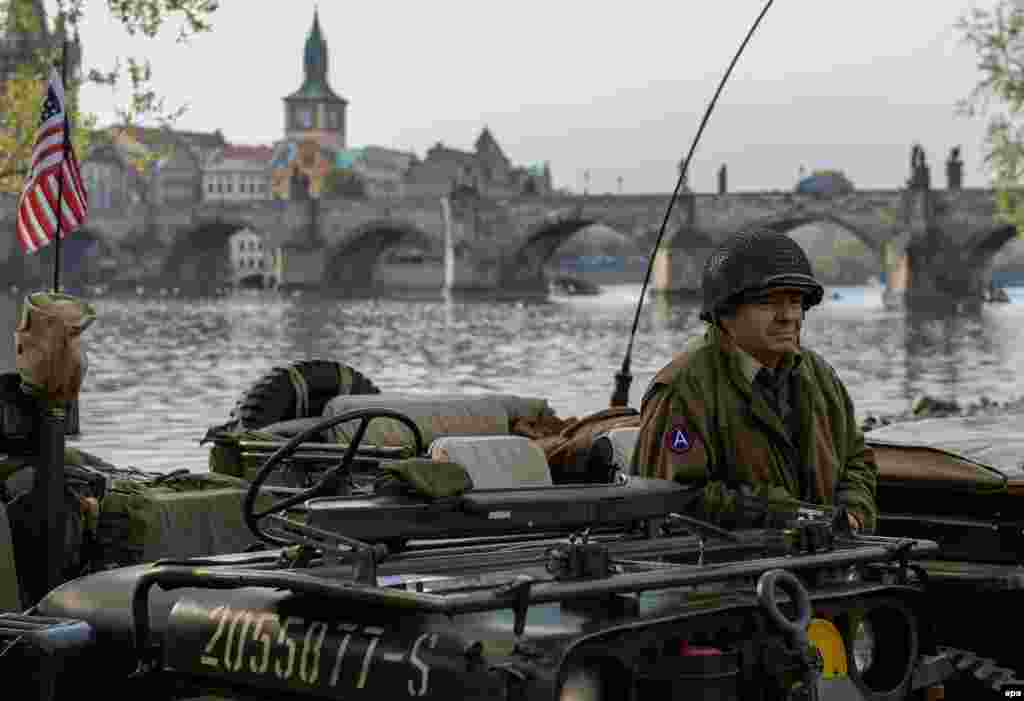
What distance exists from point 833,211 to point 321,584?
→ 91385mm

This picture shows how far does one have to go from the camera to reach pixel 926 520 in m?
5.81

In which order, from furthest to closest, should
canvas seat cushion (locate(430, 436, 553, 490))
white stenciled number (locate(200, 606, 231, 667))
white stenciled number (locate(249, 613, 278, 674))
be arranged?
canvas seat cushion (locate(430, 436, 553, 490)), white stenciled number (locate(200, 606, 231, 667)), white stenciled number (locate(249, 613, 278, 674))

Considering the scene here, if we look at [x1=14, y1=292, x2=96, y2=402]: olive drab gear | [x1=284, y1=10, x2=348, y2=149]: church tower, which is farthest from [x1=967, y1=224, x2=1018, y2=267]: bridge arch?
[x1=284, y1=10, x2=348, y2=149]: church tower

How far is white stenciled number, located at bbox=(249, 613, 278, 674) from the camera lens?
139 inches

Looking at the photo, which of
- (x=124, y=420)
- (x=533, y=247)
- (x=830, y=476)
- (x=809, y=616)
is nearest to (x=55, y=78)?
(x=830, y=476)

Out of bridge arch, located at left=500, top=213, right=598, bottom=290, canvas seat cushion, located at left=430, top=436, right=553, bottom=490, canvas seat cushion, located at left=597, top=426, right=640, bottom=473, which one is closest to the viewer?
canvas seat cushion, located at left=430, top=436, right=553, bottom=490

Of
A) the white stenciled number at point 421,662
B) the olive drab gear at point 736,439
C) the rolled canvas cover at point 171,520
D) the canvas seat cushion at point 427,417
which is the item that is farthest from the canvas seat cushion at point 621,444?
the white stenciled number at point 421,662

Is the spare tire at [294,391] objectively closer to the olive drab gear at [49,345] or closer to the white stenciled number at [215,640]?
the olive drab gear at [49,345]

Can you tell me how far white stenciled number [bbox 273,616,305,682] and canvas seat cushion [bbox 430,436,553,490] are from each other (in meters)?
2.10

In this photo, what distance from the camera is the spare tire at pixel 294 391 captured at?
8.75 m

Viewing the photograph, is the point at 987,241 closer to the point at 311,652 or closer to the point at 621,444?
the point at 621,444

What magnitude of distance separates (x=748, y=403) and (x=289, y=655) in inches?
55.9

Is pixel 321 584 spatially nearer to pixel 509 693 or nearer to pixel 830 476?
pixel 509 693

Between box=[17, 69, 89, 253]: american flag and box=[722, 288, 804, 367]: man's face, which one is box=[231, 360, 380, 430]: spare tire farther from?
box=[722, 288, 804, 367]: man's face
